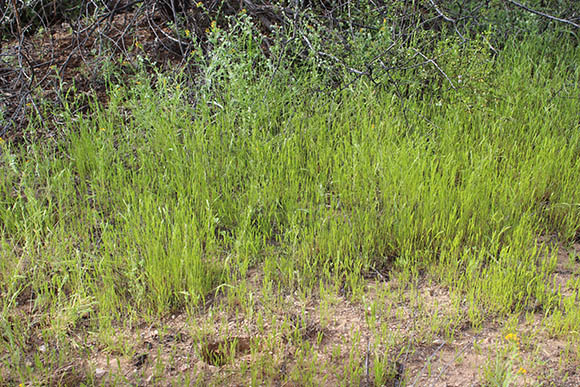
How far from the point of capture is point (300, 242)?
3088 millimetres

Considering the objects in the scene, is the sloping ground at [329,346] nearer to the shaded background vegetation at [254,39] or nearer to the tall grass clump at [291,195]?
the tall grass clump at [291,195]

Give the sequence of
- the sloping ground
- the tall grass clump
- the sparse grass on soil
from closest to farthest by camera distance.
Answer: the sloping ground → the sparse grass on soil → the tall grass clump

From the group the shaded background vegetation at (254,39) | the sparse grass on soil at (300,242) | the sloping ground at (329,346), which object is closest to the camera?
the sloping ground at (329,346)

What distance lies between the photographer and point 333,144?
3.83 m

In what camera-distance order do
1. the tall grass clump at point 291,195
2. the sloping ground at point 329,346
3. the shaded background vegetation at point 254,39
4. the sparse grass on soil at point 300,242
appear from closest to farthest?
the sloping ground at point 329,346 < the sparse grass on soil at point 300,242 < the tall grass clump at point 291,195 < the shaded background vegetation at point 254,39

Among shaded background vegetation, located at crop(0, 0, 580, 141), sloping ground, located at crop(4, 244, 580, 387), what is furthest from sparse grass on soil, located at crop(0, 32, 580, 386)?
shaded background vegetation, located at crop(0, 0, 580, 141)

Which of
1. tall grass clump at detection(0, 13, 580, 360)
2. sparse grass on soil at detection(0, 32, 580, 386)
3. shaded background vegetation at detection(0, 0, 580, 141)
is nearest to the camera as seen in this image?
sparse grass on soil at detection(0, 32, 580, 386)

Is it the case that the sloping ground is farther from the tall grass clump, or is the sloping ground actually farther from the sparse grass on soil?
the tall grass clump

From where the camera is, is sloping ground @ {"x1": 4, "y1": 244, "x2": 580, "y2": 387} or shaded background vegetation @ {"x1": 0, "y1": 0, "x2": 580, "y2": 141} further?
shaded background vegetation @ {"x1": 0, "y1": 0, "x2": 580, "y2": 141}

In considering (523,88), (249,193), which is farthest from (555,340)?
(523,88)

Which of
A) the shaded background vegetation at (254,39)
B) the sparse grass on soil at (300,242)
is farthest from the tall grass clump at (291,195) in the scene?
the shaded background vegetation at (254,39)

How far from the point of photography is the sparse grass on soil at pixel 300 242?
2410 millimetres

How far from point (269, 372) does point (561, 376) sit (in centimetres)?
120

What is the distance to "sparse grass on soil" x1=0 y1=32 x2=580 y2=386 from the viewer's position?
2.41 meters
